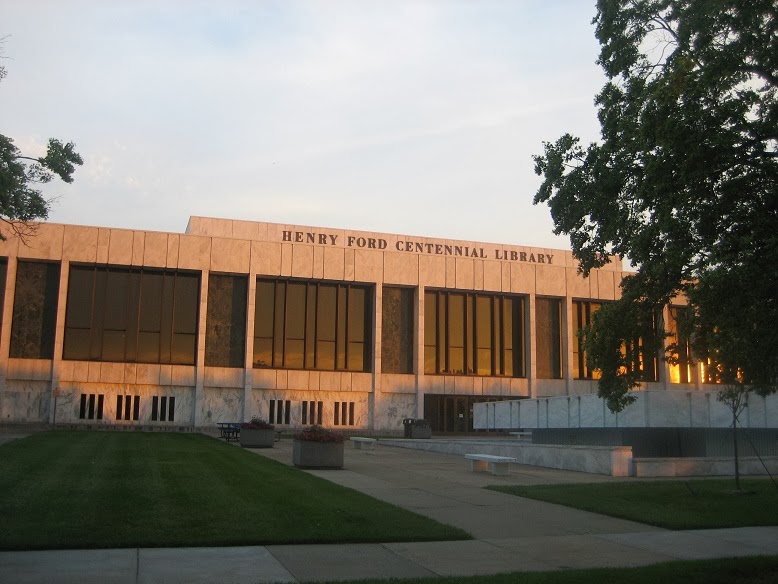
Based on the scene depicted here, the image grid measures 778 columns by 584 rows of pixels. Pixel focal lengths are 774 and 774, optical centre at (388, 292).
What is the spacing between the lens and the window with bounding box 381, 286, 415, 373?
56.8 meters

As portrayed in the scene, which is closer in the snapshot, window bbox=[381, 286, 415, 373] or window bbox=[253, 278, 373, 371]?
window bbox=[253, 278, 373, 371]

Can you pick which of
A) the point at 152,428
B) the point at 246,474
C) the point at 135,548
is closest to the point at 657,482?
the point at 246,474

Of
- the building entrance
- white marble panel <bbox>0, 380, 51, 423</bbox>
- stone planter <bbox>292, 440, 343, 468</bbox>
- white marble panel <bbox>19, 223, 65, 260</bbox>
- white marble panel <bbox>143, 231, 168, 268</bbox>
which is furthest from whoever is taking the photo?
the building entrance

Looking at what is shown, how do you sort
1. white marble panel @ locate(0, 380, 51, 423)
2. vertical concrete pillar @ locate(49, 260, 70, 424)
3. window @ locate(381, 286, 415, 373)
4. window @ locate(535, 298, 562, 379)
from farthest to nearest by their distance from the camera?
window @ locate(535, 298, 562, 379) → window @ locate(381, 286, 415, 373) → vertical concrete pillar @ locate(49, 260, 70, 424) → white marble panel @ locate(0, 380, 51, 423)

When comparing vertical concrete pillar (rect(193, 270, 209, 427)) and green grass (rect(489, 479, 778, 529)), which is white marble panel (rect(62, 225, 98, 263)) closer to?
vertical concrete pillar (rect(193, 270, 209, 427))

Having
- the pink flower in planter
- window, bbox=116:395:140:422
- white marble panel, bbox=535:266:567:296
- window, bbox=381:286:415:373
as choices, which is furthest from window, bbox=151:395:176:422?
the pink flower in planter

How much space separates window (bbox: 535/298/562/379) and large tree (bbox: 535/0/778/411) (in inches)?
1762

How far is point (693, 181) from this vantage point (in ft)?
37.2

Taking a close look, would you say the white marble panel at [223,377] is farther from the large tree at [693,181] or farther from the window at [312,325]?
the large tree at [693,181]

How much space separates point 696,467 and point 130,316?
3954 centimetres

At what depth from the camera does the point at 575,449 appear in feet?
78.9

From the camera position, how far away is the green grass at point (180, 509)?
10688 mm

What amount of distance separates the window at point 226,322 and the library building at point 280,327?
0.10 m

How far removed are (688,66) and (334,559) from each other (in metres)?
8.91
